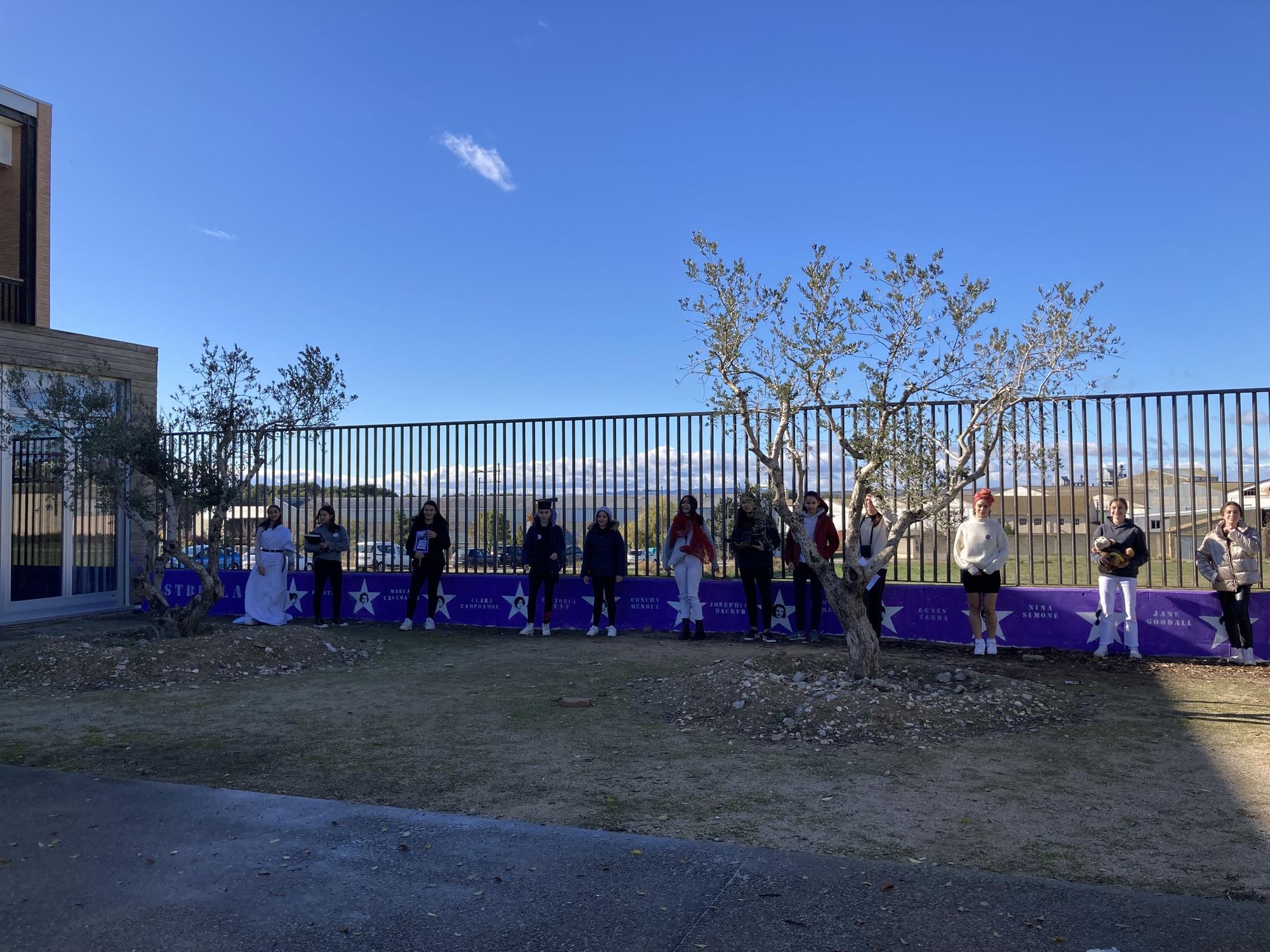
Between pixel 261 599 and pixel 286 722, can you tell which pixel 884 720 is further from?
pixel 261 599

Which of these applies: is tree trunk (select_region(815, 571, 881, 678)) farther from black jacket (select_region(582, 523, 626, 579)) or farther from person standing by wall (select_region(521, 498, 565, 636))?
person standing by wall (select_region(521, 498, 565, 636))

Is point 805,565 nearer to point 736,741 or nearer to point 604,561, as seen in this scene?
point 604,561

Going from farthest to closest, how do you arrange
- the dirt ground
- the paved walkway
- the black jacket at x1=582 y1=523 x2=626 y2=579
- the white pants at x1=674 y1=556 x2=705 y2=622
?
the black jacket at x1=582 y1=523 x2=626 y2=579 < the white pants at x1=674 y1=556 x2=705 y2=622 < the dirt ground < the paved walkway

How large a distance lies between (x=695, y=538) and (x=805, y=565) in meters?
1.40

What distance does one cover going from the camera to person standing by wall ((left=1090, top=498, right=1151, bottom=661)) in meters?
9.37

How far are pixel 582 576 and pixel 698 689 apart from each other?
4.64 meters

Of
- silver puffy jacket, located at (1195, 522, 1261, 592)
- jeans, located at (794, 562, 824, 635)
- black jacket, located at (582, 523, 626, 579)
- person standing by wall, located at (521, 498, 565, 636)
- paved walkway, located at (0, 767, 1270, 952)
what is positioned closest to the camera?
paved walkway, located at (0, 767, 1270, 952)

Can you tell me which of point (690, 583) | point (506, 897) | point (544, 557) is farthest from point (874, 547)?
point (506, 897)

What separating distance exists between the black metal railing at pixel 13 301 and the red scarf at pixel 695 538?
37.9 ft

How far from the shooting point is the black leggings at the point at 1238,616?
29.7 feet

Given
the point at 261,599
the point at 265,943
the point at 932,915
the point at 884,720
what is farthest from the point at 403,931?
the point at 261,599

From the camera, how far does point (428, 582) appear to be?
1260cm

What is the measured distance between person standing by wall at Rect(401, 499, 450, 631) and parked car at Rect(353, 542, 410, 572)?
0.95 metres

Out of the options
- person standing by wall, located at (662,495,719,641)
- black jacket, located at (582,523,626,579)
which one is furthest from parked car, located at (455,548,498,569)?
person standing by wall, located at (662,495,719,641)
